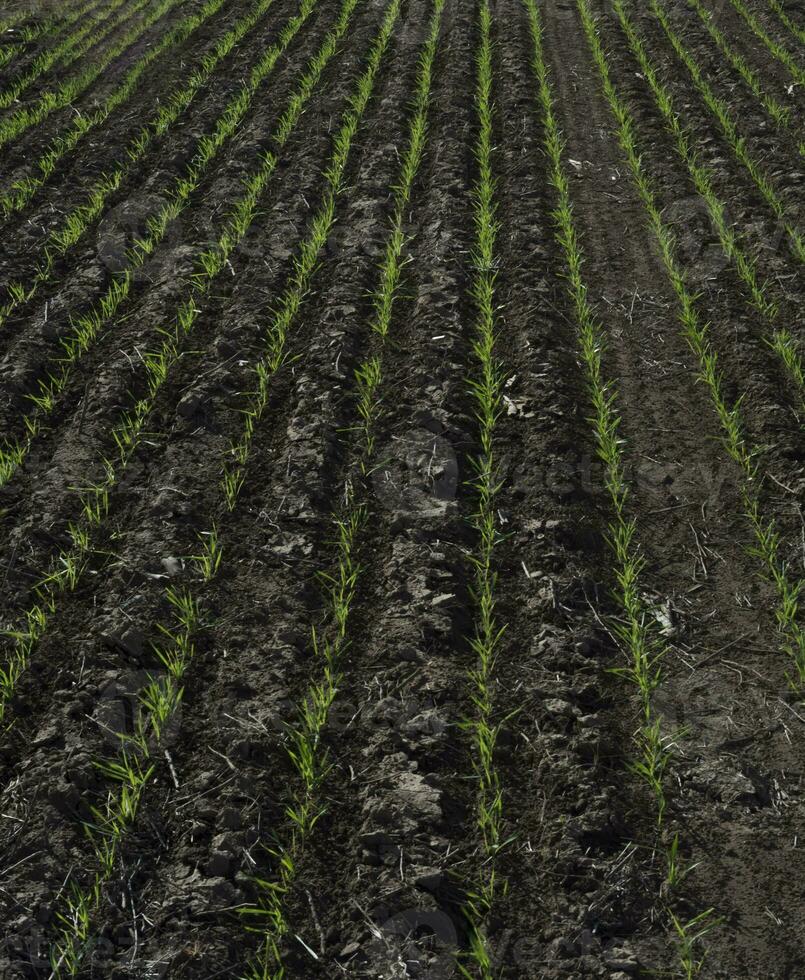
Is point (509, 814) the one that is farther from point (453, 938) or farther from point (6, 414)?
point (6, 414)

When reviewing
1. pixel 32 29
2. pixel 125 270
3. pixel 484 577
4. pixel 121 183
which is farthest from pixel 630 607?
pixel 32 29

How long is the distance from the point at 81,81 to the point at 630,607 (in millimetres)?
7692

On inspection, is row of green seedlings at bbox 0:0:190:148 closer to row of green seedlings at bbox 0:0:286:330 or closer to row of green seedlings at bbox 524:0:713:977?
row of green seedlings at bbox 0:0:286:330

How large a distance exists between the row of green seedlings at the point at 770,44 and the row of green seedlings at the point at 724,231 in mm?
1177

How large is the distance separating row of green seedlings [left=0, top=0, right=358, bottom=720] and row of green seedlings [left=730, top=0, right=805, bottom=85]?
437 centimetres

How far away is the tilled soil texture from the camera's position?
2.70 m

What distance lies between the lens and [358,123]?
7.65 m

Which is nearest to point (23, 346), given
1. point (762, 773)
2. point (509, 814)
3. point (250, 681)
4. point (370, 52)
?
point (250, 681)

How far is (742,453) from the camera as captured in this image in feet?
13.9

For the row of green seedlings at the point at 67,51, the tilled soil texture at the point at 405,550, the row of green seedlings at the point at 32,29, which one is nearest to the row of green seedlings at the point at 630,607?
the tilled soil texture at the point at 405,550

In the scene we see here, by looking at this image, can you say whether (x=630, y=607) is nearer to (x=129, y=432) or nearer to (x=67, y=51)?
(x=129, y=432)

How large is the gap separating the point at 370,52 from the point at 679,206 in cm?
438

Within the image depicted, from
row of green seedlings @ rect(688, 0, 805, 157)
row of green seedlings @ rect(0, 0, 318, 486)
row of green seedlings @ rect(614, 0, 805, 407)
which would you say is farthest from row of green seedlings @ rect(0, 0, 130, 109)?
row of green seedlings @ rect(688, 0, 805, 157)

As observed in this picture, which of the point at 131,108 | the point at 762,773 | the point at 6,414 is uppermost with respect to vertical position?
the point at 131,108
